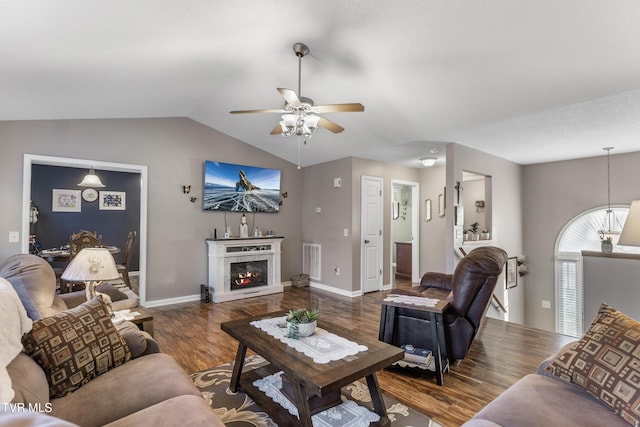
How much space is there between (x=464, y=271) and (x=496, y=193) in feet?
11.8

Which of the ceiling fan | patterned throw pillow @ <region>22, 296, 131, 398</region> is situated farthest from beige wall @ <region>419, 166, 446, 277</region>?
patterned throw pillow @ <region>22, 296, 131, 398</region>

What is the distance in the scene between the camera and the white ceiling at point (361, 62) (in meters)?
2.20

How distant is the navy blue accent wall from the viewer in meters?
6.08

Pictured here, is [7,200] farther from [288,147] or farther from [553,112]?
[553,112]

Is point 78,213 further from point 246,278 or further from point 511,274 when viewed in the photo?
point 511,274

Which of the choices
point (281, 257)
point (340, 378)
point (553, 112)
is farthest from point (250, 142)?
point (340, 378)

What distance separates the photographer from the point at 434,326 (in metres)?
2.52

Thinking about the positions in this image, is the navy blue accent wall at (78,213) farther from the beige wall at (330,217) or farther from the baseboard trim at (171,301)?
the beige wall at (330,217)

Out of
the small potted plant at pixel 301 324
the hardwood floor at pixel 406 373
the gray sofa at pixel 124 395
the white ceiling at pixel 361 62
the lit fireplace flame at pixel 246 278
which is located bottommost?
the hardwood floor at pixel 406 373

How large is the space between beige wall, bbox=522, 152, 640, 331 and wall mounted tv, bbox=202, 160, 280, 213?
508 centimetres

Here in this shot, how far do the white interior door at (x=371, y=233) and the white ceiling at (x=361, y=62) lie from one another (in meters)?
1.45

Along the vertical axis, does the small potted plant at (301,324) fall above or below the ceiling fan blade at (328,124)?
below

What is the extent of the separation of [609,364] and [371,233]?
446 cm

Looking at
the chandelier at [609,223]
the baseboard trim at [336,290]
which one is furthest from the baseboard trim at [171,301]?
the chandelier at [609,223]
